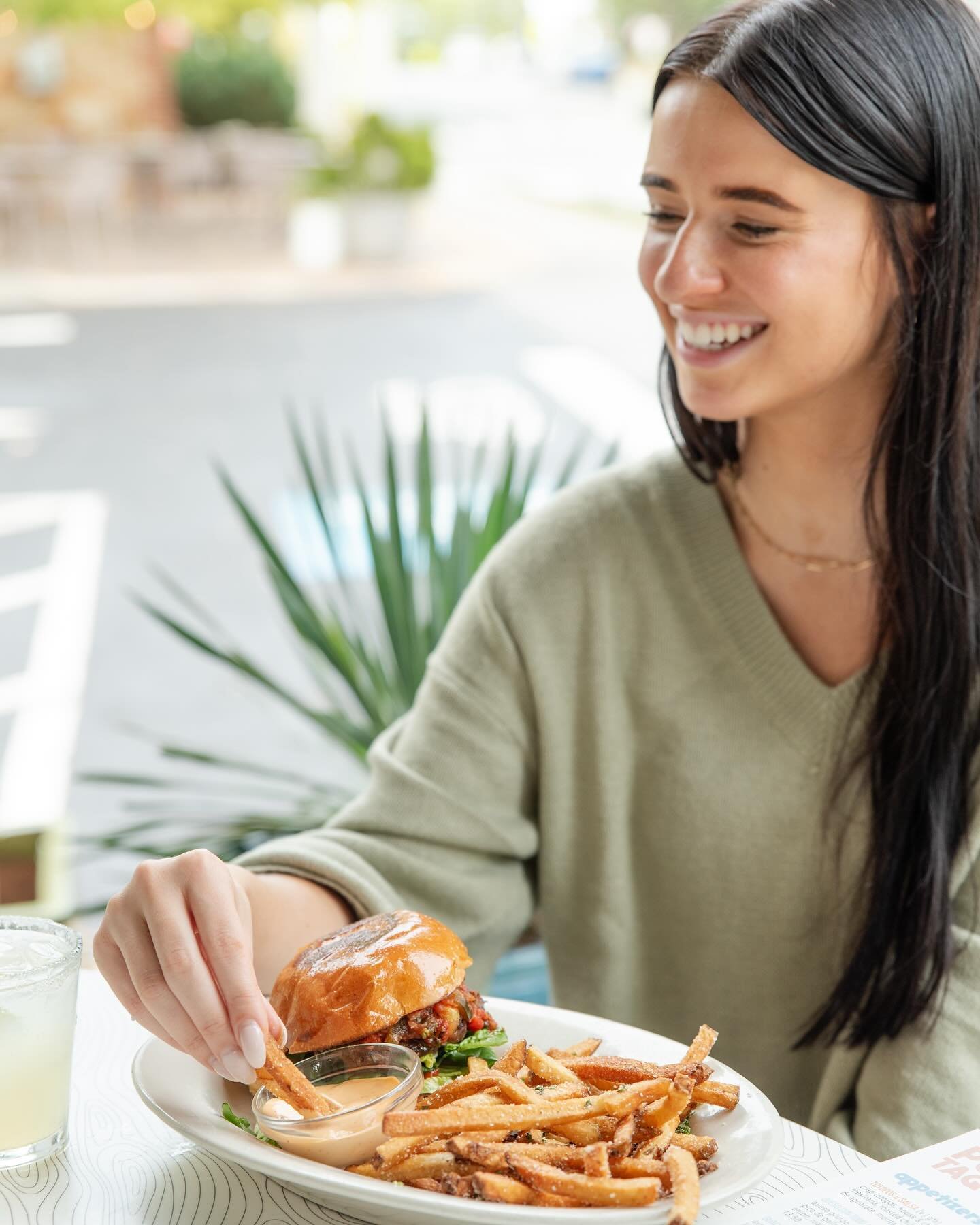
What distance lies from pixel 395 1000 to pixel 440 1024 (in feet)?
0.14

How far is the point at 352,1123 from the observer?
2.85 ft

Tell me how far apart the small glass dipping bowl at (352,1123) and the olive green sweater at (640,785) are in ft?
1.49

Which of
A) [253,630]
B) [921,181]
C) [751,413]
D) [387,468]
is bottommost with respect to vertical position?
[253,630]

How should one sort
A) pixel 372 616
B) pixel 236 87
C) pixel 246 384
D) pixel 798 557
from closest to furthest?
pixel 798 557 < pixel 372 616 < pixel 246 384 < pixel 236 87

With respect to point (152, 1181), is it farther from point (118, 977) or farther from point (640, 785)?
point (640, 785)

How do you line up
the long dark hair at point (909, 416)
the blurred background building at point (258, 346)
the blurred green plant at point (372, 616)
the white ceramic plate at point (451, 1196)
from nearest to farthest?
the white ceramic plate at point (451, 1196) < the long dark hair at point (909, 416) < the blurred green plant at point (372, 616) < the blurred background building at point (258, 346)

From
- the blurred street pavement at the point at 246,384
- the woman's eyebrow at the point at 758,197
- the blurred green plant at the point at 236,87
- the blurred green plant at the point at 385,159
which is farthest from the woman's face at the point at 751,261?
the blurred green plant at the point at 236,87

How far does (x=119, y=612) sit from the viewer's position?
541 cm

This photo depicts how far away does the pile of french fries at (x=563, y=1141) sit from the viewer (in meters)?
0.81

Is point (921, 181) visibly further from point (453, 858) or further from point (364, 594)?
point (364, 594)

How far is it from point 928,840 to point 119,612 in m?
4.43

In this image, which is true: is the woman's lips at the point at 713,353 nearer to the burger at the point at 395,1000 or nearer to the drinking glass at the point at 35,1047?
the burger at the point at 395,1000

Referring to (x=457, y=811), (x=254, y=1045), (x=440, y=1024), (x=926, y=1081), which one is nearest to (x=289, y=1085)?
(x=254, y=1045)

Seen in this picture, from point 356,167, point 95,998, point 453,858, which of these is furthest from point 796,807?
point 356,167
